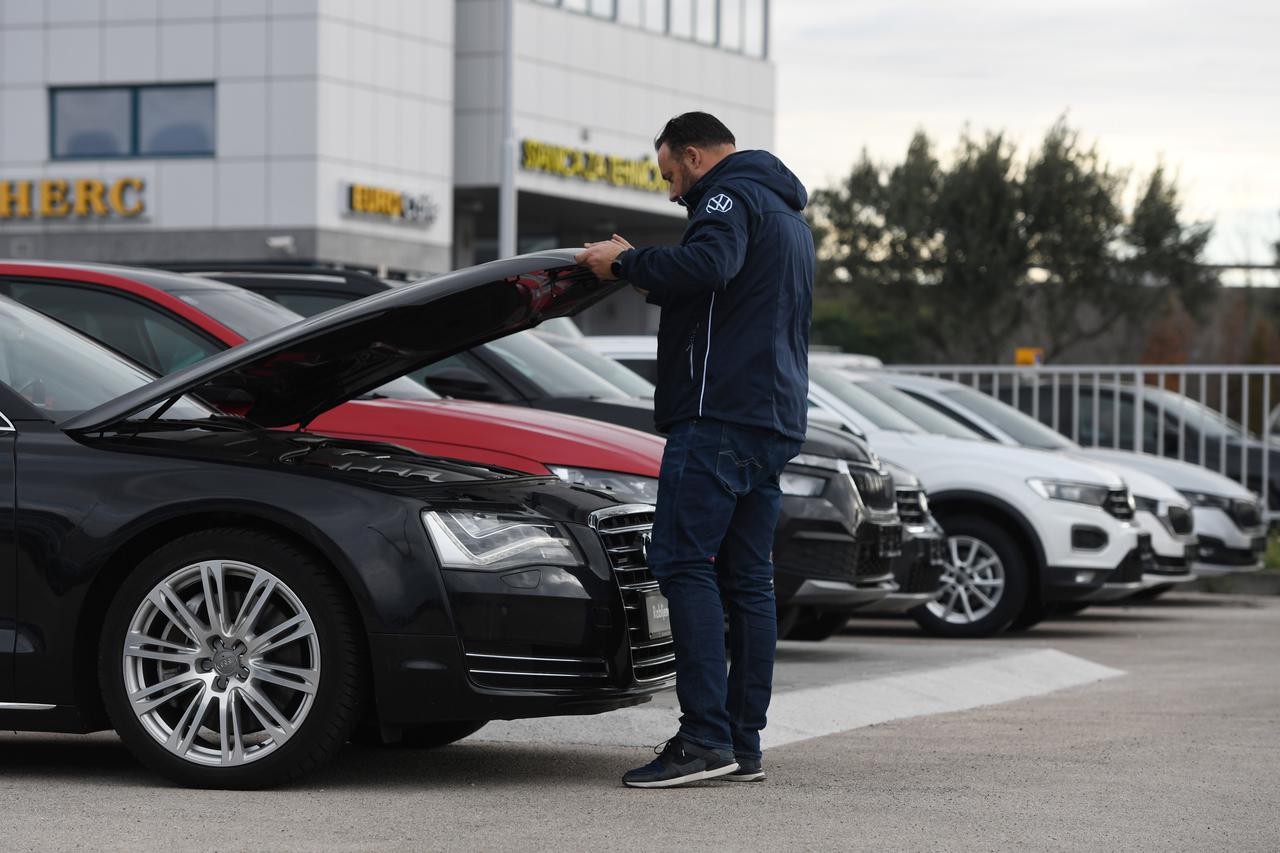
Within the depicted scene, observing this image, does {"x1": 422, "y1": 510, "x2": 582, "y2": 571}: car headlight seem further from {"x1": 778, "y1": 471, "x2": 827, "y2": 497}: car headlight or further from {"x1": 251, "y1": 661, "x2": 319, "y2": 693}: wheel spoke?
{"x1": 778, "y1": 471, "x2": 827, "y2": 497}: car headlight

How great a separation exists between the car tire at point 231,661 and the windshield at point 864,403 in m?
7.35

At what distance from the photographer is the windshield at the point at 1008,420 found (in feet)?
49.1

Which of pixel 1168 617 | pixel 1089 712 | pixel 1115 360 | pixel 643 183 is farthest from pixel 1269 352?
pixel 1089 712

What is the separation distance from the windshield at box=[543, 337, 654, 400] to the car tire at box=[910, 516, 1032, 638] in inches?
111

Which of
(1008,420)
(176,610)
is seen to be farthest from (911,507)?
(176,610)

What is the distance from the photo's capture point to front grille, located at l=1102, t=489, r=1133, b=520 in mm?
12992

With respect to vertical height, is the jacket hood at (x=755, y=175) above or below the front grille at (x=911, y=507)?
above

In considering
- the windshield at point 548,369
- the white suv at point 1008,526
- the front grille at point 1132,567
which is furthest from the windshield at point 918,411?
the windshield at point 548,369

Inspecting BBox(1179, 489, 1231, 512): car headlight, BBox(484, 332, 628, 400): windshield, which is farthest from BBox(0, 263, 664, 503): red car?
BBox(1179, 489, 1231, 512): car headlight

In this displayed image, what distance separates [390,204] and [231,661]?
34.6m

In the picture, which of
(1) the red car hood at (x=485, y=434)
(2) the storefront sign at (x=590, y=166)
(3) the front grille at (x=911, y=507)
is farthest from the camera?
(2) the storefront sign at (x=590, y=166)

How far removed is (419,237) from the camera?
41.5m

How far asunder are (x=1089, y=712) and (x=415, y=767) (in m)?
3.23

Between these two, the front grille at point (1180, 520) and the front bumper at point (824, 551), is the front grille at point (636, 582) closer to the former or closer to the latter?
the front bumper at point (824, 551)
